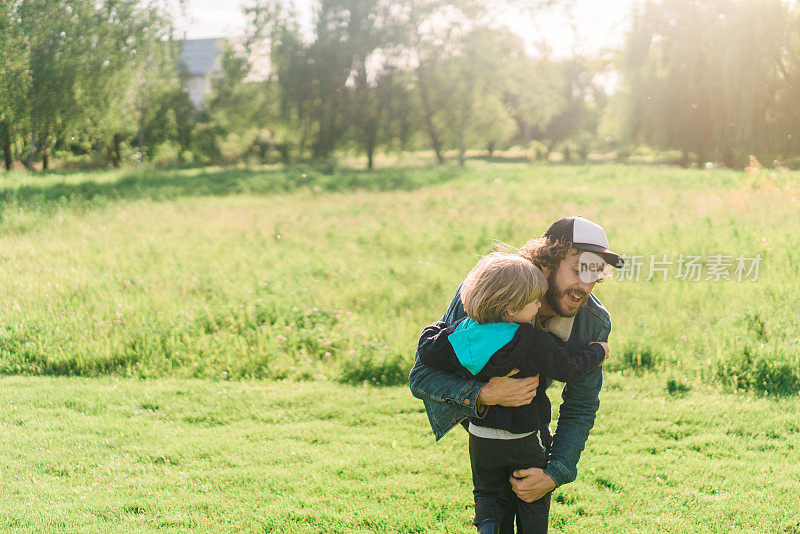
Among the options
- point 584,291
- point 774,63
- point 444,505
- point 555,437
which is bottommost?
point 444,505

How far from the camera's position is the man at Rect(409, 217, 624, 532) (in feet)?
8.13

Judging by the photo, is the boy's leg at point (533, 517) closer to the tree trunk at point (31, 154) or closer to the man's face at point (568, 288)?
the man's face at point (568, 288)

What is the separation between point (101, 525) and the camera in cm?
364

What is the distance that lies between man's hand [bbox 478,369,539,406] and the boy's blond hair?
262mm

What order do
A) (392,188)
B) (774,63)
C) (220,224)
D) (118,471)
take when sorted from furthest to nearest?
(392,188)
(220,224)
(118,471)
(774,63)

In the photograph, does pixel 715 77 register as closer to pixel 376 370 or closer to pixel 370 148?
pixel 376 370

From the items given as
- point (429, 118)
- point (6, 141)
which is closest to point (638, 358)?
point (6, 141)

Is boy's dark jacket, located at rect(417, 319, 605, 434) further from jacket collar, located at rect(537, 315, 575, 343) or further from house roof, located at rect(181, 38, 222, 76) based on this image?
house roof, located at rect(181, 38, 222, 76)

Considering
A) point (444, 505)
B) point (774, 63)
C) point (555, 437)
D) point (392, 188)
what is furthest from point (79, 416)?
point (392, 188)

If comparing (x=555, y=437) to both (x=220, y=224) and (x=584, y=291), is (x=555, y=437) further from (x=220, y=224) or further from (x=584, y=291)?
(x=220, y=224)

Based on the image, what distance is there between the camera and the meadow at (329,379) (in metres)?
3.97

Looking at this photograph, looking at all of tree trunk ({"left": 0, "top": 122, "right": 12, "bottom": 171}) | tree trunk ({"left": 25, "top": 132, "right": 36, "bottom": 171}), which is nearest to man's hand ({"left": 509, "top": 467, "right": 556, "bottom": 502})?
tree trunk ({"left": 0, "top": 122, "right": 12, "bottom": 171})

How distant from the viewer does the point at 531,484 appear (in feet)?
8.22

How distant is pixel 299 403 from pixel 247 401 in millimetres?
519
